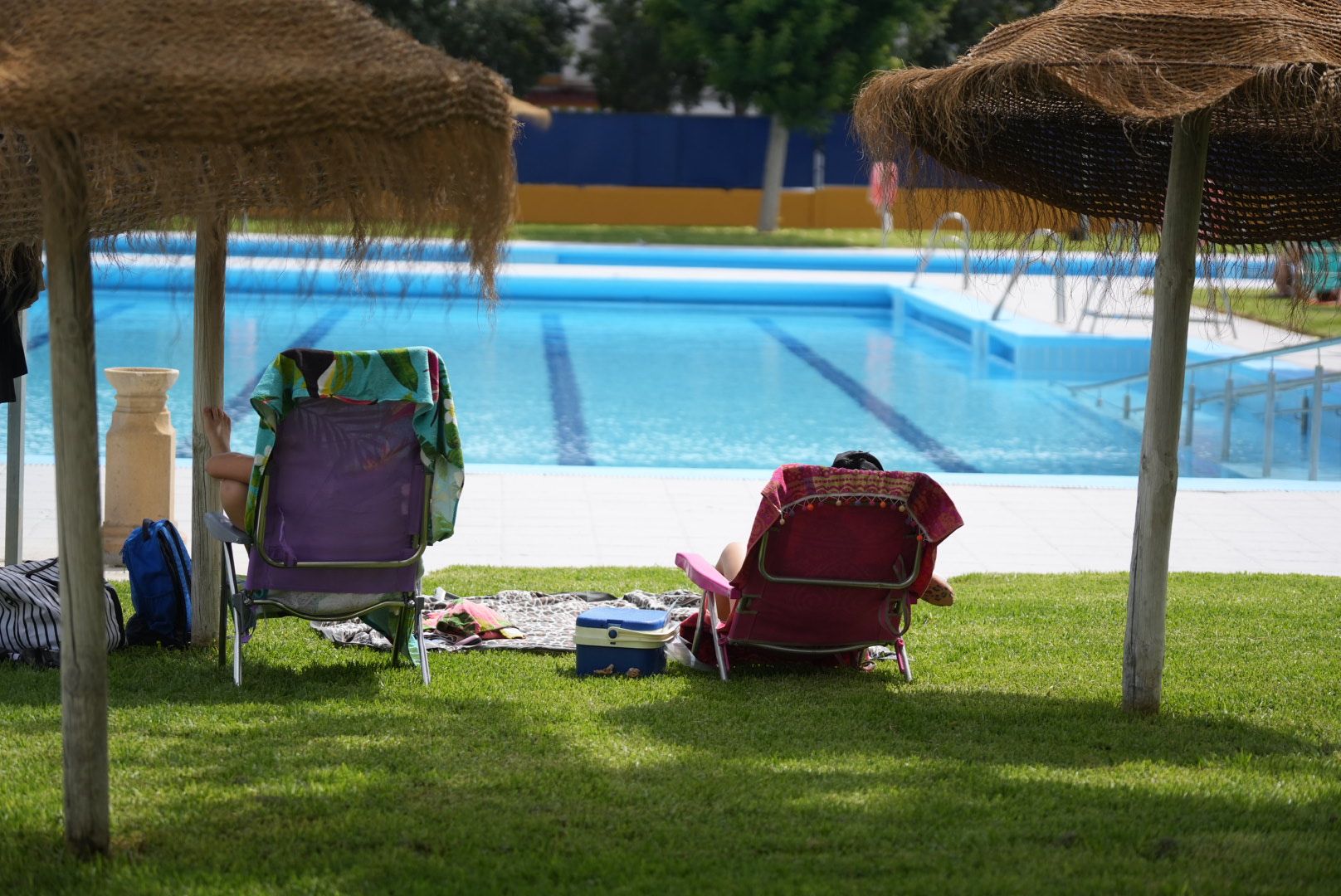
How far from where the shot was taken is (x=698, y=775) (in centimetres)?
357

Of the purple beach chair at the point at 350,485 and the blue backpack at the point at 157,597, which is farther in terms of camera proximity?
the blue backpack at the point at 157,597

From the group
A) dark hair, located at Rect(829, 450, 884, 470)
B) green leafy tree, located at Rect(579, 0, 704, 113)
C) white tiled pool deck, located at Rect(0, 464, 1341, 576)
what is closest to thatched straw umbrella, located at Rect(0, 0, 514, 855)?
dark hair, located at Rect(829, 450, 884, 470)

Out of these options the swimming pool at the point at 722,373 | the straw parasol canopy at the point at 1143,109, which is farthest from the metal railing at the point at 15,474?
the straw parasol canopy at the point at 1143,109

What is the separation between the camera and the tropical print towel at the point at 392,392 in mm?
4492

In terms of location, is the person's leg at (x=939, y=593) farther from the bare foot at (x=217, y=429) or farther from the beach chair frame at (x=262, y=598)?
the bare foot at (x=217, y=429)

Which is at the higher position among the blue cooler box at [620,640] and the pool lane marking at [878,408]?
the blue cooler box at [620,640]

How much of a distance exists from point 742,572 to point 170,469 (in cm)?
281

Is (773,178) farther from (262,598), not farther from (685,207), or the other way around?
(262,598)

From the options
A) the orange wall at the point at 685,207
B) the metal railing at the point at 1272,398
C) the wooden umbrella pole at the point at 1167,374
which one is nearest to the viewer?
the wooden umbrella pole at the point at 1167,374

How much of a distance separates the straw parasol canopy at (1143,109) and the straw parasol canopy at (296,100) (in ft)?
5.32

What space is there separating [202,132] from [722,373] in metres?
11.8

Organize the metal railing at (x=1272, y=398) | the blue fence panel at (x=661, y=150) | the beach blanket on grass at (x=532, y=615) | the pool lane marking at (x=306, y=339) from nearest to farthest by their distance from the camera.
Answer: the beach blanket on grass at (x=532, y=615) < the metal railing at (x=1272, y=398) < the pool lane marking at (x=306, y=339) < the blue fence panel at (x=661, y=150)

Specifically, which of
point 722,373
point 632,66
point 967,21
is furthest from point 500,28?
point 722,373

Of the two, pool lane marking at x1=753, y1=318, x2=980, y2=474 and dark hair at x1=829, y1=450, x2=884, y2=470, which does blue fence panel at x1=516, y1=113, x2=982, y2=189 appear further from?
dark hair at x1=829, y1=450, x2=884, y2=470
